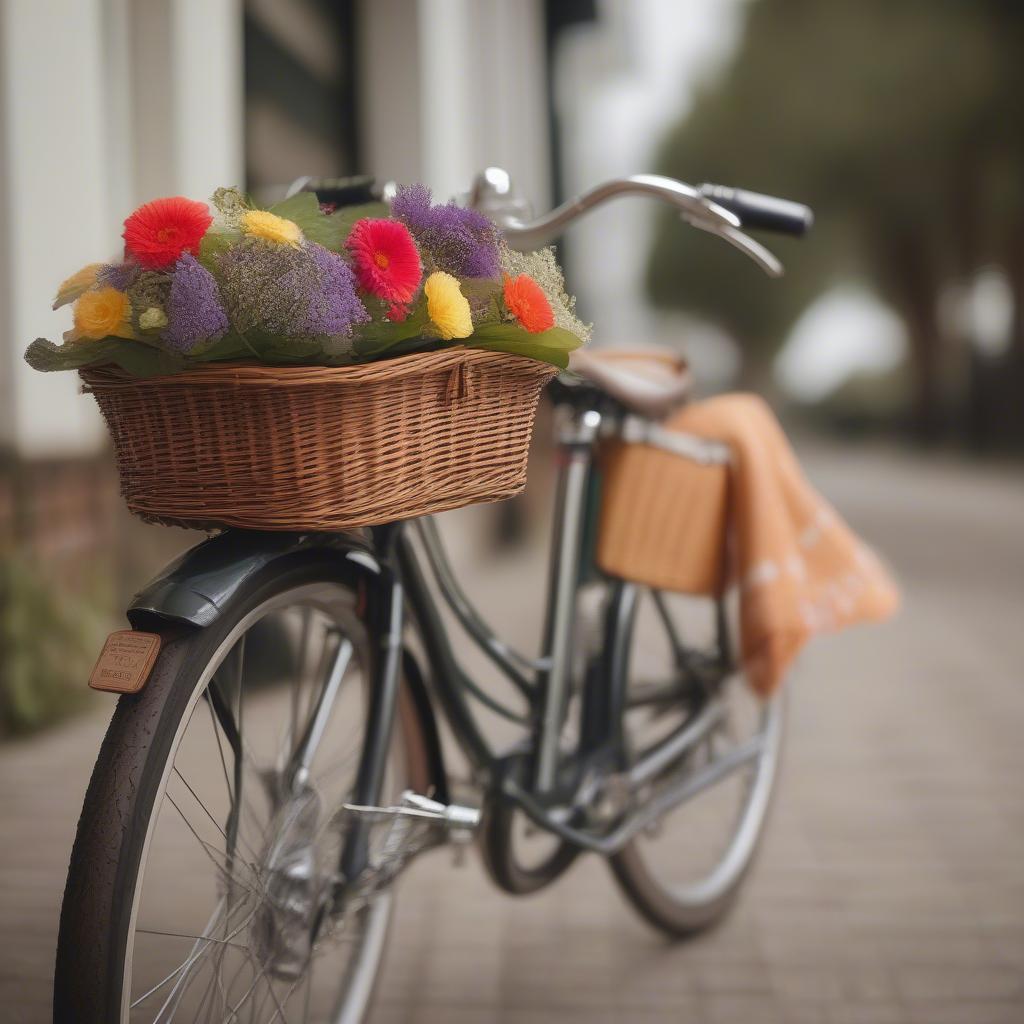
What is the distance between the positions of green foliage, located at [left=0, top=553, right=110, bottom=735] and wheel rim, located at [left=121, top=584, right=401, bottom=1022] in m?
1.97

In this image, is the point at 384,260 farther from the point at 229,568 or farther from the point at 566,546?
Result: the point at 566,546

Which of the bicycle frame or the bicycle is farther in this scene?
the bicycle frame

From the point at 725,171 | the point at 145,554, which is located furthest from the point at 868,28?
the point at 145,554

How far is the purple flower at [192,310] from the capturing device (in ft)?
4.09

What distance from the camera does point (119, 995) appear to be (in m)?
1.26

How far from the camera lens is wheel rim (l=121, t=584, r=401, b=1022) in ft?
4.78

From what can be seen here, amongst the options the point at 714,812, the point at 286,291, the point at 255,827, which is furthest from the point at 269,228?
the point at 714,812

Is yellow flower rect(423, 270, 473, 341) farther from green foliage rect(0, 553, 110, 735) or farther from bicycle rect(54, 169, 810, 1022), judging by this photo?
green foliage rect(0, 553, 110, 735)

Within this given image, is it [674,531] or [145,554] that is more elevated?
[674,531]

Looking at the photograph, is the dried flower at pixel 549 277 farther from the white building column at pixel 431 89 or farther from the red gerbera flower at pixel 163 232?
the white building column at pixel 431 89

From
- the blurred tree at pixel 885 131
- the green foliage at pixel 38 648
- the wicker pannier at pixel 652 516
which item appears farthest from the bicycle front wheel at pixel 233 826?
the blurred tree at pixel 885 131

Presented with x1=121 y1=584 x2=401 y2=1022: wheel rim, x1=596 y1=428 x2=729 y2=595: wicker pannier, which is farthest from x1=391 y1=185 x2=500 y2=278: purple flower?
x1=596 y1=428 x2=729 y2=595: wicker pannier

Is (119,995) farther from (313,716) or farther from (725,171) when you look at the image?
(725,171)

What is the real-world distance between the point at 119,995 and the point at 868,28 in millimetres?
18069
